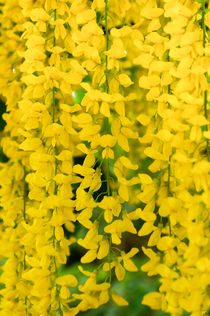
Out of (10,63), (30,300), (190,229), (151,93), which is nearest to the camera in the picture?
(190,229)

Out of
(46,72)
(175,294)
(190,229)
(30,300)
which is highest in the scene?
(46,72)

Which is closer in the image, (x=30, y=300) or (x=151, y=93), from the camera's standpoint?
(x=151, y=93)

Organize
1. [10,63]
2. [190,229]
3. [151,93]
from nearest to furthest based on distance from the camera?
1. [190,229]
2. [151,93]
3. [10,63]

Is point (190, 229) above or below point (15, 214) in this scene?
above

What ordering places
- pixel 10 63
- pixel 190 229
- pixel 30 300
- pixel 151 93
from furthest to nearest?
1. pixel 10 63
2. pixel 30 300
3. pixel 151 93
4. pixel 190 229

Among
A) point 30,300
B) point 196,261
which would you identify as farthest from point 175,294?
point 30,300

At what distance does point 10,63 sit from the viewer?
1198 millimetres

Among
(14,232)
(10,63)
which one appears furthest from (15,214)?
(10,63)

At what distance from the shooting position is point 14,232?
108 cm

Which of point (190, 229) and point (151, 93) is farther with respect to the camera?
point (151, 93)

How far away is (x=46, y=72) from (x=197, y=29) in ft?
0.77

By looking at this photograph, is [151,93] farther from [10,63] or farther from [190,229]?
[10,63]

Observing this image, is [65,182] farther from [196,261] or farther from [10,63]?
[10,63]

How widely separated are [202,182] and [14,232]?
471mm
